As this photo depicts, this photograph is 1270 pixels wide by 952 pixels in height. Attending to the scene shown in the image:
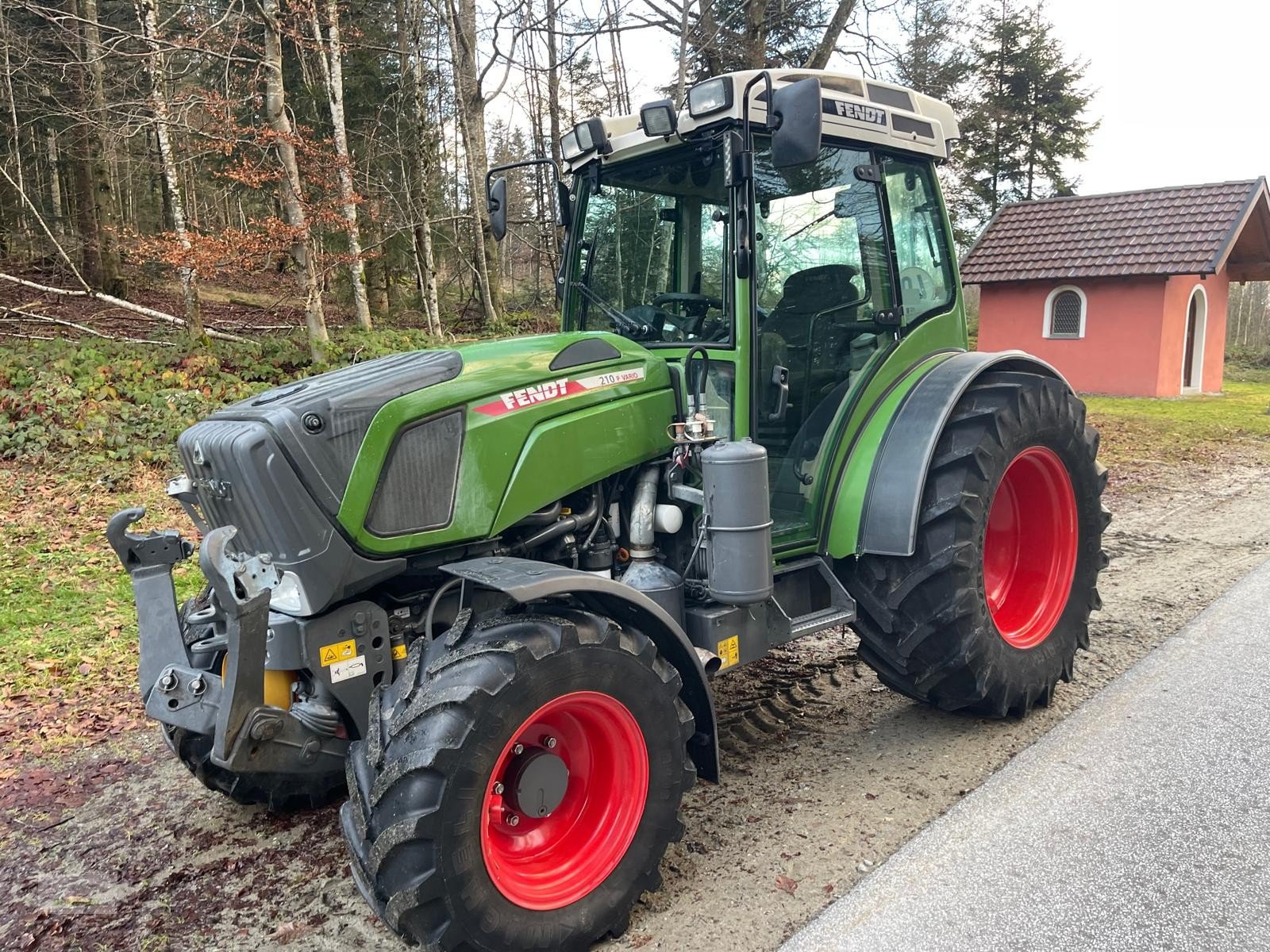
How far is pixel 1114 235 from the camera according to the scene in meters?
16.4

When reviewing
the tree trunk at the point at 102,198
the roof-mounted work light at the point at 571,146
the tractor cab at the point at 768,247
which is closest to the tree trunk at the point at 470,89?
the tree trunk at the point at 102,198

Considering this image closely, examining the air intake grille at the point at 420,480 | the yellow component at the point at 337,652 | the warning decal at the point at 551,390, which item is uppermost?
the warning decal at the point at 551,390

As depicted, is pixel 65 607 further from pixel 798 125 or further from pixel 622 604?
pixel 798 125

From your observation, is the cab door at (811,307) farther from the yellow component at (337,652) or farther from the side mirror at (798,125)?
the yellow component at (337,652)

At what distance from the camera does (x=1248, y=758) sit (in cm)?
335

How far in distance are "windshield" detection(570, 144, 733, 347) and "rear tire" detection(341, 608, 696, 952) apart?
1394 mm

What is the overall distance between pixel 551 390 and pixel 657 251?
102 cm

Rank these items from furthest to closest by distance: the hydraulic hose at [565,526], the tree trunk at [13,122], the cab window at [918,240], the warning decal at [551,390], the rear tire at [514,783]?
the tree trunk at [13,122] → the cab window at [918,240] → the hydraulic hose at [565,526] → the warning decal at [551,390] → the rear tire at [514,783]

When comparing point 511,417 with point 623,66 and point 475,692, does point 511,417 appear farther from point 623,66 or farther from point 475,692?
point 623,66

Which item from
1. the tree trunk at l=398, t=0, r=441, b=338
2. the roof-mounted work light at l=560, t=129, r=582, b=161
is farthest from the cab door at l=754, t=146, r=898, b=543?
the tree trunk at l=398, t=0, r=441, b=338

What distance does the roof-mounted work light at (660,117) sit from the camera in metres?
3.12

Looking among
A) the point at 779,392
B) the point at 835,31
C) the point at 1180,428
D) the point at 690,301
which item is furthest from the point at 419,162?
the point at 779,392

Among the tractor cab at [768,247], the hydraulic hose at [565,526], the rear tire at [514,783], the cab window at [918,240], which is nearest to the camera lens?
the rear tire at [514,783]

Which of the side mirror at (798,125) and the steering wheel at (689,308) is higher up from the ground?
the side mirror at (798,125)
